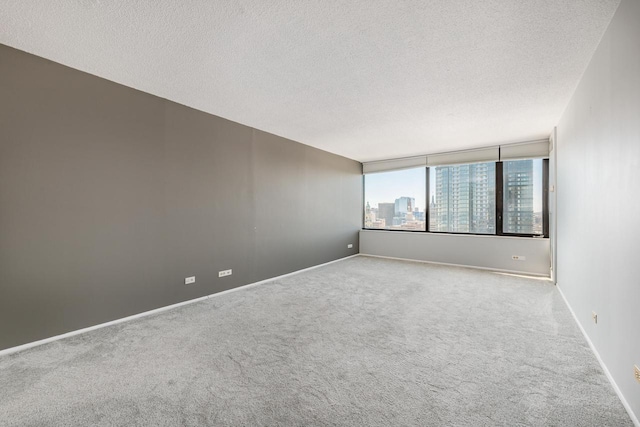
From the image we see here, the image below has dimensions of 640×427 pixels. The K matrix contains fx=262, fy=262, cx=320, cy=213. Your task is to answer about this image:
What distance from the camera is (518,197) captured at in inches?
208

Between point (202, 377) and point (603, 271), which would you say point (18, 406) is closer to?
point (202, 377)

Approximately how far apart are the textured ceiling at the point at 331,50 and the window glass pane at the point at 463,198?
2115 millimetres

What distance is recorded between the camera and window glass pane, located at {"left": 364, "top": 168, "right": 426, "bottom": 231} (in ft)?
21.2

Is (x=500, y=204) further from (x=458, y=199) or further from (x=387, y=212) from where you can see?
(x=387, y=212)

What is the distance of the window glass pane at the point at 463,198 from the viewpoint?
18.4ft

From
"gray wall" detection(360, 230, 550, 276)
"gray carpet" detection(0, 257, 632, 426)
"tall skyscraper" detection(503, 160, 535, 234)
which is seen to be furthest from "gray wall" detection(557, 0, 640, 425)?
"tall skyscraper" detection(503, 160, 535, 234)

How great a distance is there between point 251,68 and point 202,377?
2.69 m

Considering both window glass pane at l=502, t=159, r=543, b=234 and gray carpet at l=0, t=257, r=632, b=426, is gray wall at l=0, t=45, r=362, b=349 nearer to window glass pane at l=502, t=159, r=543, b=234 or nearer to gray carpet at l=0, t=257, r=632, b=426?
gray carpet at l=0, t=257, r=632, b=426

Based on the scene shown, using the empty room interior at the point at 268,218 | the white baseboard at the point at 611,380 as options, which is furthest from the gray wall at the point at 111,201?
the white baseboard at the point at 611,380

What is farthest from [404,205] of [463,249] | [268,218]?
[268,218]

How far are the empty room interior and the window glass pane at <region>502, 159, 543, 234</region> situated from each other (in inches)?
34.7

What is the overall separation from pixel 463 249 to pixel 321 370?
482 centimetres

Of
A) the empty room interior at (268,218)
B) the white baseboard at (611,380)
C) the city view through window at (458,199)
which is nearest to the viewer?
the white baseboard at (611,380)

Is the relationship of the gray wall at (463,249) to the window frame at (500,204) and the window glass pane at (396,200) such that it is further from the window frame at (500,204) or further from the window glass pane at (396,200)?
the window glass pane at (396,200)
